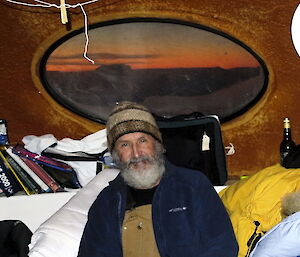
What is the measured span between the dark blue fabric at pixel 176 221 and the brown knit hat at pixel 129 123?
0.19 metres

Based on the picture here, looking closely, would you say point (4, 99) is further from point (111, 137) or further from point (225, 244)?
point (225, 244)

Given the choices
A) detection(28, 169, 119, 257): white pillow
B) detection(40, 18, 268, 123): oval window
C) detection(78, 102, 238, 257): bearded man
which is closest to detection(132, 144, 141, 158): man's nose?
detection(78, 102, 238, 257): bearded man

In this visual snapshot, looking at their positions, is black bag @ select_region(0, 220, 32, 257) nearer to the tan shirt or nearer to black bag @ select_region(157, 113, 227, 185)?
the tan shirt

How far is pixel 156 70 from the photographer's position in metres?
3.21

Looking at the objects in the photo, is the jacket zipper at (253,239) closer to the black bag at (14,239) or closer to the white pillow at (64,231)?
the white pillow at (64,231)

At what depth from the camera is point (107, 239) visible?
2258 millimetres

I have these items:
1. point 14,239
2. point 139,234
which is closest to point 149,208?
point 139,234

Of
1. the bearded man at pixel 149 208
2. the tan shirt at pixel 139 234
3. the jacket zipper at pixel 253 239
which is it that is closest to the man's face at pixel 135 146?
the bearded man at pixel 149 208

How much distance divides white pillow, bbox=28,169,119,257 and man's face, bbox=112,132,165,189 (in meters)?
0.26

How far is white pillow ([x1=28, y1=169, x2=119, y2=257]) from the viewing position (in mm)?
2119

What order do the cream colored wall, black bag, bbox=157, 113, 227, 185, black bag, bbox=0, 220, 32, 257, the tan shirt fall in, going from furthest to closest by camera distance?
the cream colored wall < black bag, bbox=157, 113, 227, 185 < black bag, bbox=0, 220, 32, 257 < the tan shirt

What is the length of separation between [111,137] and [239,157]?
3.64 feet

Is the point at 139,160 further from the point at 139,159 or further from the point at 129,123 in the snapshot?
the point at 129,123

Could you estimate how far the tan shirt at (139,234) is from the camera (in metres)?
2.20
